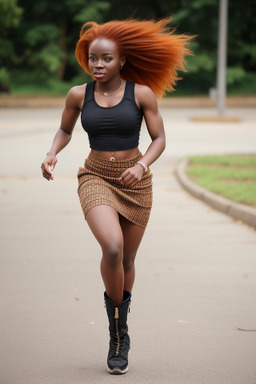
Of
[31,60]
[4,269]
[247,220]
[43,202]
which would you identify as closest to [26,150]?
[43,202]

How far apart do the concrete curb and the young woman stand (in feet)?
15.9

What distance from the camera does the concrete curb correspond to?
9.15 meters

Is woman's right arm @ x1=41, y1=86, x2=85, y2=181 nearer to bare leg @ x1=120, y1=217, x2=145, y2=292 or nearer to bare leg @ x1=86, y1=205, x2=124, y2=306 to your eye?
bare leg @ x1=86, y1=205, x2=124, y2=306

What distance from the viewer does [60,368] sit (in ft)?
13.9

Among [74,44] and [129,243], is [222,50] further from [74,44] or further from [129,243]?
[129,243]

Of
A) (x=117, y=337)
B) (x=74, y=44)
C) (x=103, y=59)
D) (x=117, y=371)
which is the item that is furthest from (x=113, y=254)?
(x=74, y=44)

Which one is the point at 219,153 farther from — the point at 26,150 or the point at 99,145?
the point at 99,145

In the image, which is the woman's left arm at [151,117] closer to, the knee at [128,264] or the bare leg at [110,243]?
the bare leg at [110,243]

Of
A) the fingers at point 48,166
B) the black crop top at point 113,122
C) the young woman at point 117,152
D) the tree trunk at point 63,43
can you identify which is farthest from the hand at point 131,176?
the tree trunk at point 63,43

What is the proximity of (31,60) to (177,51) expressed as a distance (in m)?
45.9

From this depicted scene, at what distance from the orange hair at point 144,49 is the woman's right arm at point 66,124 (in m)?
0.30

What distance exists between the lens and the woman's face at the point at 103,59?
4176mm

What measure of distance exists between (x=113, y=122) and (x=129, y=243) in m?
0.70

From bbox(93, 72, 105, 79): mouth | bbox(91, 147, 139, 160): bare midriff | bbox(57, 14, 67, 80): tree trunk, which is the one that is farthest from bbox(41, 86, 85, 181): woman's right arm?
bbox(57, 14, 67, 80): tree trunk
